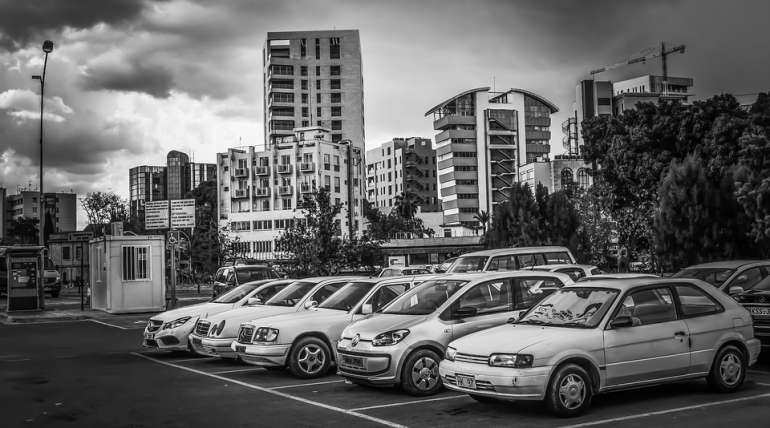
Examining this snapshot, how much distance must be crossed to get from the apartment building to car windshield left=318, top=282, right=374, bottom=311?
13772 centimetres

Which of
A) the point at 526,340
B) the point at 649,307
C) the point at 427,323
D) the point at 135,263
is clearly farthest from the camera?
the point at 135,263

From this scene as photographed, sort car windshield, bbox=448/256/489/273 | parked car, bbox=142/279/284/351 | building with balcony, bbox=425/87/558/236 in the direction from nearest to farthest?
parked car, bbox=142/279/284/351 → car windshield, bbox=448/256/489/273 → building with balcony, bbox=425/87/558/236

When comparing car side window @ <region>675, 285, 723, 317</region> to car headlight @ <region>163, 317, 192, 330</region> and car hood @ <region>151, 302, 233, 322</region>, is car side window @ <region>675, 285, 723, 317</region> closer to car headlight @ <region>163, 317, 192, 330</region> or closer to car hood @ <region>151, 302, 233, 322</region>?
car hood @ <region>151, 302, 233, 322</region>

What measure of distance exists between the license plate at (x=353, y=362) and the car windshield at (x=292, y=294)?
4.47 metres

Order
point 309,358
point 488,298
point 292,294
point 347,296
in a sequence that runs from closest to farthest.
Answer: point 488,298
point 309,358
point 347,296
point 292,294

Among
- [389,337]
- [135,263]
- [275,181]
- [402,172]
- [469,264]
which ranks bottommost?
[389,337]

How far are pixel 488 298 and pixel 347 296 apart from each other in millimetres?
3466

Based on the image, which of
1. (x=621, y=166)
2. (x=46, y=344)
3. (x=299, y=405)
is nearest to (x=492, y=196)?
(x=621, y=166)

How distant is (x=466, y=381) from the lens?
8.87 metres

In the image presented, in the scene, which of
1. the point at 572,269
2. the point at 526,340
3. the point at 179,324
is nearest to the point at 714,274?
the point at 572,269

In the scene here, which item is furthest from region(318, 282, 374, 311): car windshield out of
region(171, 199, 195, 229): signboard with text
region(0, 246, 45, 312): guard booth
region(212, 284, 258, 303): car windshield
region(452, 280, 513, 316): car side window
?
region(0, 246, 45, 312): guard booth

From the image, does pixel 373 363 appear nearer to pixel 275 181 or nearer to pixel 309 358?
pixel 309 358

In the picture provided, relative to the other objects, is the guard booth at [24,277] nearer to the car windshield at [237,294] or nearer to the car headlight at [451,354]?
the car windshield at [237,294]

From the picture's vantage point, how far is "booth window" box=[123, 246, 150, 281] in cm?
3088
